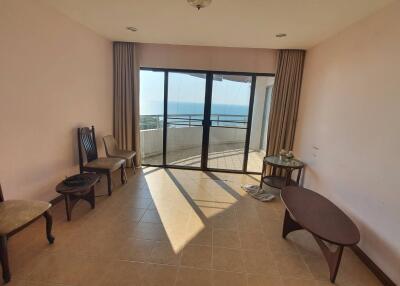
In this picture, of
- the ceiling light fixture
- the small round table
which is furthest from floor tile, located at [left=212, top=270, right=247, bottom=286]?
the ceiling light fixture

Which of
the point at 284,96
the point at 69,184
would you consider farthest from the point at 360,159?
the point at 69,184

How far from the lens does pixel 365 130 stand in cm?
213

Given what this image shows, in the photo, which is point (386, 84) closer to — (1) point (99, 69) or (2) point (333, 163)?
(2) point (333, 163)

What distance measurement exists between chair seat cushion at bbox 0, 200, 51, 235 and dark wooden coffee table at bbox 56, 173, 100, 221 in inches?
20.0

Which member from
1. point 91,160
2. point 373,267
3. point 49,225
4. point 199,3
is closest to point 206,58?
point 199,3

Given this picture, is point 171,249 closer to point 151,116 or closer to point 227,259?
point 227,259

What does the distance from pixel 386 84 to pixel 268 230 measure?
5.97 feet

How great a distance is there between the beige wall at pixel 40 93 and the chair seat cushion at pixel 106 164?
277mm

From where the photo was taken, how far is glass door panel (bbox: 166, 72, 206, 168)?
163 inches

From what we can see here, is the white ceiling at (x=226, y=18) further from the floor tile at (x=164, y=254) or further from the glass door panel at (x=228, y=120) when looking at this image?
the floor tile at (x=164, y=254)

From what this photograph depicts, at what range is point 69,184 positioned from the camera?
251 cm

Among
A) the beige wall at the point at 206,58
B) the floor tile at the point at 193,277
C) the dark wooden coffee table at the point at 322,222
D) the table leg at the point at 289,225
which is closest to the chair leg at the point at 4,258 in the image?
the floor tile at the point at 193,277

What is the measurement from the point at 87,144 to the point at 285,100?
3291mm

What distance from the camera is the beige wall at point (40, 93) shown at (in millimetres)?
2050
